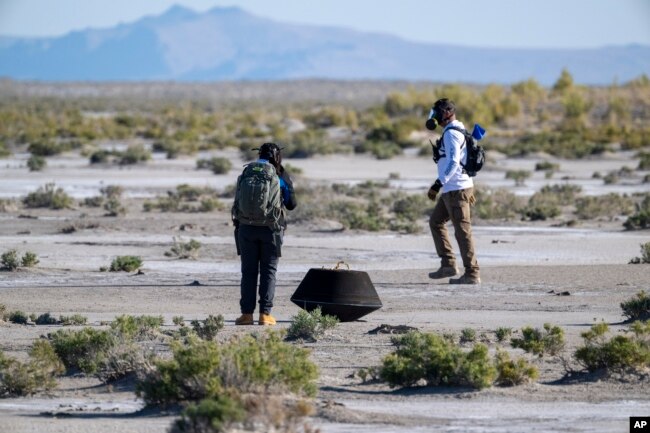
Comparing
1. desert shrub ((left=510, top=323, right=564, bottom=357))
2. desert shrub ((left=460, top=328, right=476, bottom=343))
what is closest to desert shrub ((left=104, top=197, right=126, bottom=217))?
desert shrub ((left=460, top=328, right=476, bottom=343))

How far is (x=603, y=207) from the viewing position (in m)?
25.8

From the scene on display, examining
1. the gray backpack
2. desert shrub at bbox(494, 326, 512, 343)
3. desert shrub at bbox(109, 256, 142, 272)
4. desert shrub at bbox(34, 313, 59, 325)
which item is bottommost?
desert shrub at bbox(34, 313, 59, 325)

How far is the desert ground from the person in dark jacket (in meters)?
0.40

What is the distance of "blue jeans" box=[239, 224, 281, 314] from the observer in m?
12.2

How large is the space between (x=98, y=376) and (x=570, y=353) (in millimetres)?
3775

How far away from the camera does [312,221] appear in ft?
76.9

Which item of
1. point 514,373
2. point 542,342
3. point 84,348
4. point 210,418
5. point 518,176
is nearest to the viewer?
point 210,418

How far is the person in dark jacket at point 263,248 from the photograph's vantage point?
40.1 feet

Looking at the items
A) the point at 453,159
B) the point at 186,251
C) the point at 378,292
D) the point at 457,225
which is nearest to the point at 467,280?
the point at 457,225

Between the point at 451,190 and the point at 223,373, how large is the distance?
23.3ft

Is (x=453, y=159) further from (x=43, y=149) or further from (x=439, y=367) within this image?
(x=43, y=149)

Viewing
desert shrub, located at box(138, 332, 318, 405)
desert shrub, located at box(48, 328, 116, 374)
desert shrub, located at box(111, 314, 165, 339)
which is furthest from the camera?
desert shrub, located at box(111, 314, 165, 339)

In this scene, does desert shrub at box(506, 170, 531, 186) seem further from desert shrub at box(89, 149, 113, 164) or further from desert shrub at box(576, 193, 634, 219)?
desert shrub at box(89, 149, 113, 164)

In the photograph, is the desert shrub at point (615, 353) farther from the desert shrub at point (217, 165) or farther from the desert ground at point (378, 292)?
the desert shrub at point (217, 165)
